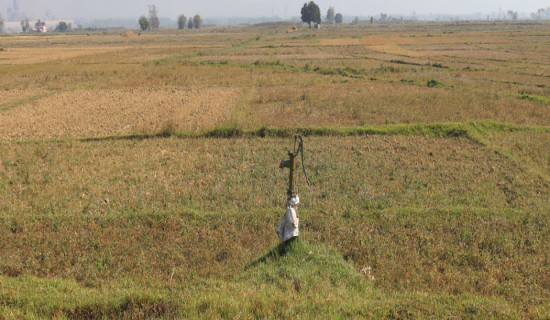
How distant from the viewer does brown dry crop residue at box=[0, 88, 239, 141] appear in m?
14.3

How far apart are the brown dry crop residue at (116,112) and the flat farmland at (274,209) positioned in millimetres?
159

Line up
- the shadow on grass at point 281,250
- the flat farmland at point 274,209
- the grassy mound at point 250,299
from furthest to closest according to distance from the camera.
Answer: the shadow on grass at point 281,250, the flat farmland at point 274,209, the grassy mound at point 250,299

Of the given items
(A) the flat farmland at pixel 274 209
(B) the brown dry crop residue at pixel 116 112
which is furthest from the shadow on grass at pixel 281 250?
(B) the brown dry crop residue at pixel 116 112

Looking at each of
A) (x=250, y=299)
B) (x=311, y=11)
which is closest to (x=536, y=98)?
(x=250, y=299)

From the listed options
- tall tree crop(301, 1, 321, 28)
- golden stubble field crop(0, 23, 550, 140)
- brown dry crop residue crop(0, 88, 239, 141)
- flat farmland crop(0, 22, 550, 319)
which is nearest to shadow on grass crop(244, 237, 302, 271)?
flat farmland crop(0, 22, 550, 319)

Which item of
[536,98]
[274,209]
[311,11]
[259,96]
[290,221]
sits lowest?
[274,209]

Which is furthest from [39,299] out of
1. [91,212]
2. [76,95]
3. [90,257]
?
[76,95]

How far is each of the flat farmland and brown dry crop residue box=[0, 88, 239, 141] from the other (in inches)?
6.2

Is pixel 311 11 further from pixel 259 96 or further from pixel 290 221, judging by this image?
pixel 290 221

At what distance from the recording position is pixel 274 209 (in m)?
7.55

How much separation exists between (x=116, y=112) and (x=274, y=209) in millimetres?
12246

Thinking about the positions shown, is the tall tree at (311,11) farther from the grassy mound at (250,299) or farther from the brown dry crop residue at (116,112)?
the grassy mound at (250,299)

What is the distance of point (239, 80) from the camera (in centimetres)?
2464

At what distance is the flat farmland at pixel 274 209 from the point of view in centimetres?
478
